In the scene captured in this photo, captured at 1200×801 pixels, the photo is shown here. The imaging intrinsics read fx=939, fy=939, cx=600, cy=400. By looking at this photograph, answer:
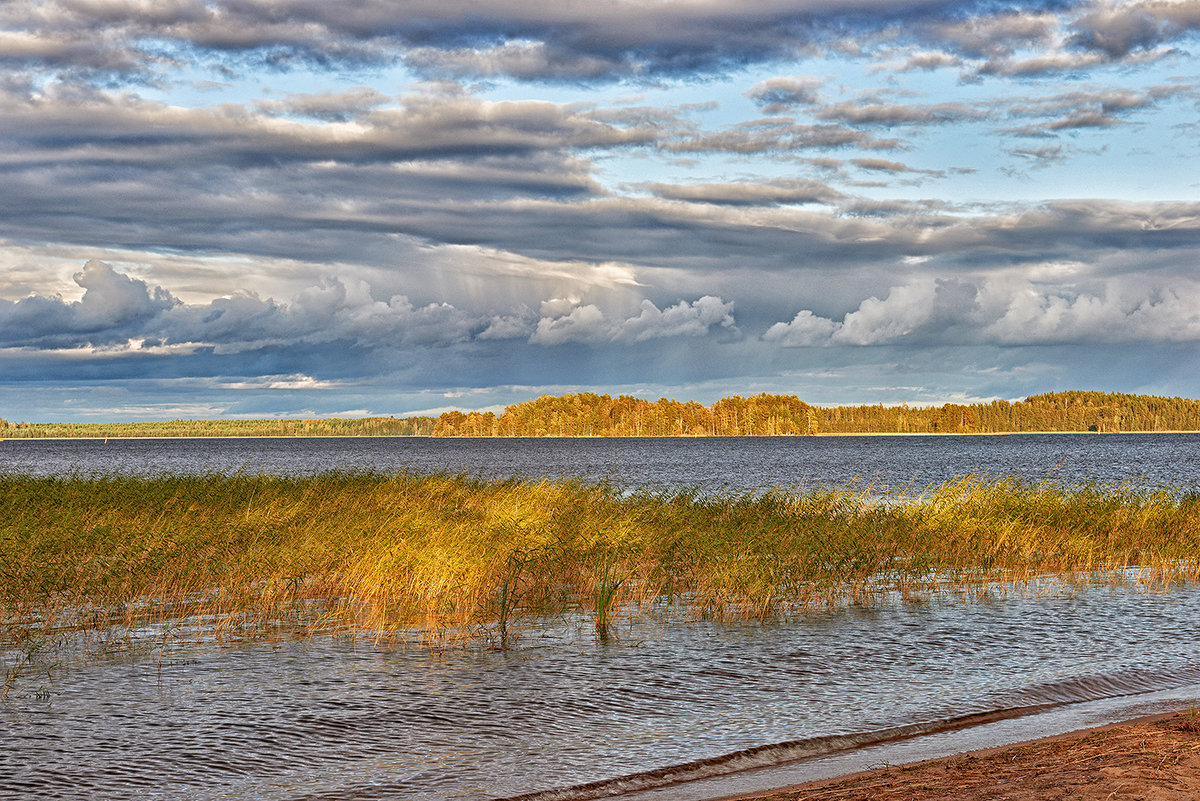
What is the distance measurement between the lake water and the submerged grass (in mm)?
1946

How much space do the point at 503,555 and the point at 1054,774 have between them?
1394cm

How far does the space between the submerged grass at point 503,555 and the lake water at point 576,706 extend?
76.6 inches

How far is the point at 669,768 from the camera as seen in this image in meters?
11.7

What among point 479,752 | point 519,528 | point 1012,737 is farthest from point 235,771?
point 519,528

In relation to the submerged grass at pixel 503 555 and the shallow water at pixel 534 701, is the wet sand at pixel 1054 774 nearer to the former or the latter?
the shallow water at pixel 534 701

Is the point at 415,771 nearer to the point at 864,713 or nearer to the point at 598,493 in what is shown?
the point at 864,713

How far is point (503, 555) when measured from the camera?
71.3 ft

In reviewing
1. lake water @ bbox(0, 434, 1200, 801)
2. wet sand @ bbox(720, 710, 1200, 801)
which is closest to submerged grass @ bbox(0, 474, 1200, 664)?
lake water @ bbox(0, 434, 1200, 801)

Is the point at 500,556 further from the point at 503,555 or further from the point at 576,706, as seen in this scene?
the point at 576,706

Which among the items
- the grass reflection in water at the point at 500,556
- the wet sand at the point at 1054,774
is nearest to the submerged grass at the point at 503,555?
the grass reflection in water at the point at 500,556

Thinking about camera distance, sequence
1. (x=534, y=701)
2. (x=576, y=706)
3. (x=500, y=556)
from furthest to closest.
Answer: (x=500, y=556)
(x=534, y=701)
(x=576, y=706)

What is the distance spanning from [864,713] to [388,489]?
993 inches

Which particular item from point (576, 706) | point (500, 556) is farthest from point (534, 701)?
point (500, 556)

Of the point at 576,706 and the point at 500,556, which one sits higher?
the point at 500,556
